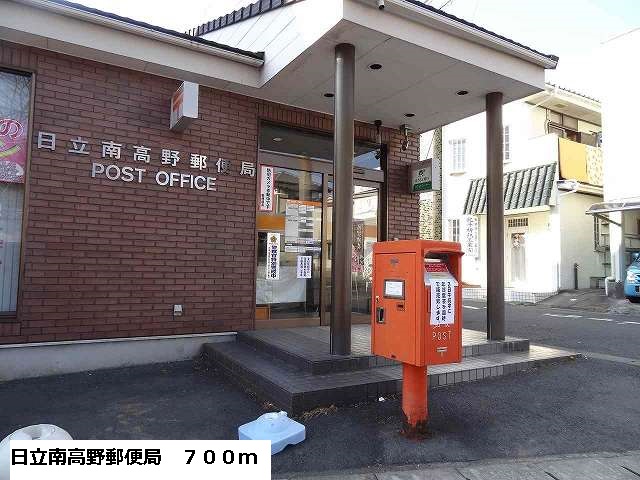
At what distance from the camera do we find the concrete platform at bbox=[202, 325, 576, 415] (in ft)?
14.3

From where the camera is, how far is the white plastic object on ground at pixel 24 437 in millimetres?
2824

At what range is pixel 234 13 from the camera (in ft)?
25.1

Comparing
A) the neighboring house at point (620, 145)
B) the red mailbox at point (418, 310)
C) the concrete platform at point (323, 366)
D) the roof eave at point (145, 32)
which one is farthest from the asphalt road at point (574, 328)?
the roof eave at point (145, 32)

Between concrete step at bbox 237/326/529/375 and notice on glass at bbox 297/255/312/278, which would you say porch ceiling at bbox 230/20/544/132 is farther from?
concrete step at bbox 237/326/529/375

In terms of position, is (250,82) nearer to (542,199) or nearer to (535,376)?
(535,376)

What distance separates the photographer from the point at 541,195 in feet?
52.7

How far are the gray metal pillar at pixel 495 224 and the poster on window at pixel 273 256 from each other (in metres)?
3.16

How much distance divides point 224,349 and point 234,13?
5.56 m

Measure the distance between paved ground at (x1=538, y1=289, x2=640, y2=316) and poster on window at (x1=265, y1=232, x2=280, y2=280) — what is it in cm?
1049

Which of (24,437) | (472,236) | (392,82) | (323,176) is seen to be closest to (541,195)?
(472,236)

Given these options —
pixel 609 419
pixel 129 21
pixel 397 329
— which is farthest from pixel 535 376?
pixel 129 21

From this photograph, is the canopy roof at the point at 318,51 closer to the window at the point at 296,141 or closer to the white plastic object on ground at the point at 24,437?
the window at the point at 296,141

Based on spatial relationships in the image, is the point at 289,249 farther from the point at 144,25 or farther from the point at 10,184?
the point at 10,184

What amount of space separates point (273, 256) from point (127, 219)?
221 cm
